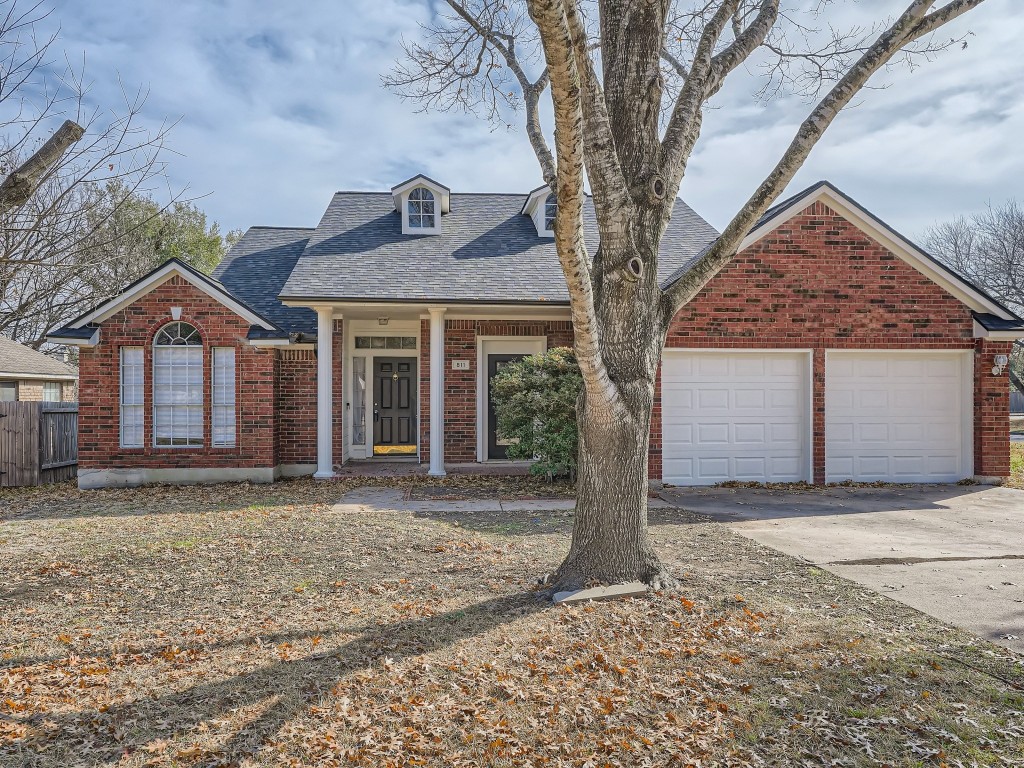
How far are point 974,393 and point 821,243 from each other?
148 inches

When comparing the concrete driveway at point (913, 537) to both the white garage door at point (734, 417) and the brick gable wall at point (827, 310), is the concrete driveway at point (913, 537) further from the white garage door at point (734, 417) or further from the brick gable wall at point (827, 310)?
the brick gable wall at point (827, 310)

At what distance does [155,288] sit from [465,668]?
10055 millimetres

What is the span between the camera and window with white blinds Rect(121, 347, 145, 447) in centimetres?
1136

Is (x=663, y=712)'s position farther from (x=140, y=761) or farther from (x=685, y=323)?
(x=685, y=323)

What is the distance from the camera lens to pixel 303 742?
3006mm

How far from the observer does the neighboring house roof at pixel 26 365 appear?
17.1m

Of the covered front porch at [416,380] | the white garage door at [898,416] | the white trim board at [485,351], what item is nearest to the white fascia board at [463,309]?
the covered front porch at [416,380]

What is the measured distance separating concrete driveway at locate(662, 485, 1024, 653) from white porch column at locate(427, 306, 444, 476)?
4.11 m

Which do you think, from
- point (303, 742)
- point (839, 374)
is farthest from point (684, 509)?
point (303, 742)

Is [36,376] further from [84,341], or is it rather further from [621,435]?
[621,435]

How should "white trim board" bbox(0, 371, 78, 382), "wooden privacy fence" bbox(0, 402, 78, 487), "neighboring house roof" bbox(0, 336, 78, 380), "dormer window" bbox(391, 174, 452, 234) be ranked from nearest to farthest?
"wooden privacy fence" bbox(0, 402, 78, 487) < "dormer window" bbox(391, 174, 452, 234) < "white trim board" bbox(0, 371, 78, 382) < "neighboring house roof" bbox(0, 336, 78, 380)

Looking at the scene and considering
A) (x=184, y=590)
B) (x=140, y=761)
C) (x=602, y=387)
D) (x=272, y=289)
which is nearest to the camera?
(x=140, y=761)

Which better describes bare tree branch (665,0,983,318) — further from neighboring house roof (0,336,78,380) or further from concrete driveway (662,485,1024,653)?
neighboring house roof (0,336,78,380)

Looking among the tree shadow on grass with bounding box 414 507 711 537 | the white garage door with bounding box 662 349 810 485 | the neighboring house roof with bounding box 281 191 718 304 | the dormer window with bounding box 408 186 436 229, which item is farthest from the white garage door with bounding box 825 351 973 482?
the dormer window with bounding box 408 186 436 229
